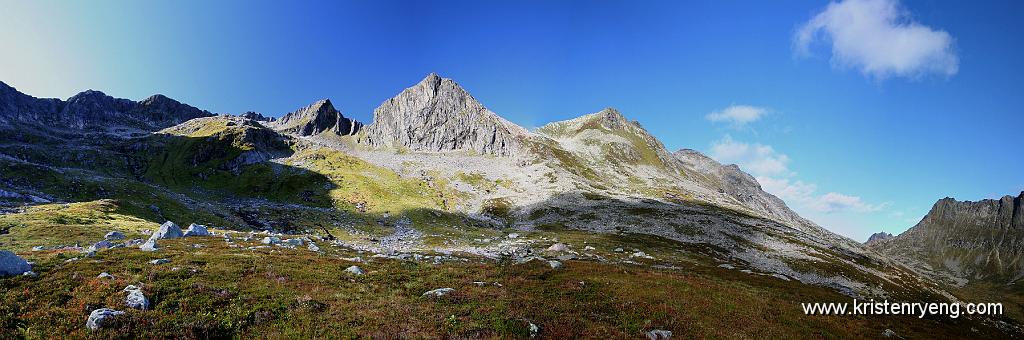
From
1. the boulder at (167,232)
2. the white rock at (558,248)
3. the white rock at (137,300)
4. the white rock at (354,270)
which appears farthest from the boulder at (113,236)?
the white rock at (558,248)

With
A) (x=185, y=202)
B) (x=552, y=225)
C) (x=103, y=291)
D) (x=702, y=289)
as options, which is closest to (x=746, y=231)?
(x=552, y=225)

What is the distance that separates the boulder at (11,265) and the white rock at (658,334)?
31399mm

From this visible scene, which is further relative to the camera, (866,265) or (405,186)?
(405,186)

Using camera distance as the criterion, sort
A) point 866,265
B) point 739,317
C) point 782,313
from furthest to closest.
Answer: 1. point 866,265
2. point 782,313
3. point 739,317

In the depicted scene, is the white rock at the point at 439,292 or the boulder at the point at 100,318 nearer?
the boulder at the point at 100,318

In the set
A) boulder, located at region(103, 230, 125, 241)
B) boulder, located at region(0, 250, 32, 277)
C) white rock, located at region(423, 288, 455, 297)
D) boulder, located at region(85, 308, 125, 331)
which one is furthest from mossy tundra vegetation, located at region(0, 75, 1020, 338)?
boulder, located at region(103, 230, 125, 241)

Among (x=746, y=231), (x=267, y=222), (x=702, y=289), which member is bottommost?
(x=267, y=222)

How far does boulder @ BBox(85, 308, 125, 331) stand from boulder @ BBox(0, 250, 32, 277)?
8.43m

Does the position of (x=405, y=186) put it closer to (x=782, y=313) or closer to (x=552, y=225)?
(x=552, y=225)

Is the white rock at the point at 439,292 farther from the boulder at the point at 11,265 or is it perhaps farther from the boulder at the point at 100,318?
the boulder at the point at 11,265

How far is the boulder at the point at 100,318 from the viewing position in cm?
1576

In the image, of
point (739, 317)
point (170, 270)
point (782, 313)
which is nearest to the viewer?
point (170, 270)

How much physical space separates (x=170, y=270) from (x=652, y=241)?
74420 millimetres

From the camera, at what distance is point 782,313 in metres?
28.3
